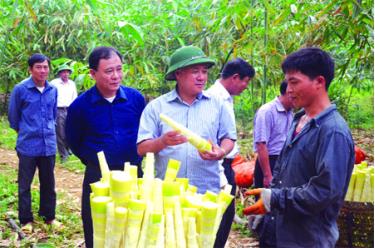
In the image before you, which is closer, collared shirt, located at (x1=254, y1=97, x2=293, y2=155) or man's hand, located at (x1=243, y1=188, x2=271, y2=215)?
man's hand, located at (x1=243, y1=188, x2=271, y2=215)

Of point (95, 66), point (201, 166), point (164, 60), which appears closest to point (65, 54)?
point (164, 60)

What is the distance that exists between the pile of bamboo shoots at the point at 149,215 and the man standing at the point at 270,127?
6.69 ft

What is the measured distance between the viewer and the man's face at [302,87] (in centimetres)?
215

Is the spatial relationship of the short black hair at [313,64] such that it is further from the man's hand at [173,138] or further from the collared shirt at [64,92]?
the collared shirt at [64,92]

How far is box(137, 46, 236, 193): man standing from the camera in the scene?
271 cm

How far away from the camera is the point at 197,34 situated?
23.2 feet

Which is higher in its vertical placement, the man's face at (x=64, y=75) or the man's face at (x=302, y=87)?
the man's face at (x=64, y=75)

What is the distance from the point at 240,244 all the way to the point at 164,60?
4.17 metres

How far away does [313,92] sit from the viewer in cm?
→ 216

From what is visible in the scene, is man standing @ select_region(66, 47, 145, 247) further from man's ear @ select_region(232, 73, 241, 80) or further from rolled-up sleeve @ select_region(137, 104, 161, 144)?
man's ear @ select_region(232, 73, 241, 80)

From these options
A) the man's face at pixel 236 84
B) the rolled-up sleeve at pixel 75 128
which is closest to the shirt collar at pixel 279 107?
the man's face at pixel 236 84

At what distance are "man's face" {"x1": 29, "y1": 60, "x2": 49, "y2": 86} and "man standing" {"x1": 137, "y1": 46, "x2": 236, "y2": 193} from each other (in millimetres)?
2239

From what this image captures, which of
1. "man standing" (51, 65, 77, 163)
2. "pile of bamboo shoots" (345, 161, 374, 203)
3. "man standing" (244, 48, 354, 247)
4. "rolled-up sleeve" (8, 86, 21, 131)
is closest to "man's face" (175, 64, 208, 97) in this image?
"man standing" (244, 48, 354, 247)

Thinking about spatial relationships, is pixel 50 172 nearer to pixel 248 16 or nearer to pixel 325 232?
pixel 248 16
